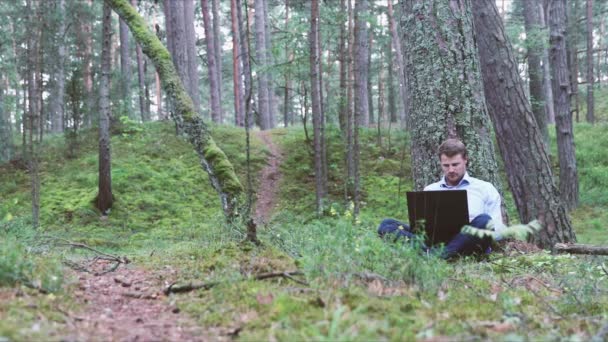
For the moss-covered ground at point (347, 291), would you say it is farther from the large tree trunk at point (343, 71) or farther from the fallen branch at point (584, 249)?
the large tree trunk at point (343, 71)

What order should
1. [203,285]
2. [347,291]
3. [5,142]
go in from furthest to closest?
[5,142]
[203,285]
[347,291]

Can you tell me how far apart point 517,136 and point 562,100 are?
512cm

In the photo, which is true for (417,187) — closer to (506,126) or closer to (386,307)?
(506,126)

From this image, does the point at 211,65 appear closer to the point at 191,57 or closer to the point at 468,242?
the point at 191,57

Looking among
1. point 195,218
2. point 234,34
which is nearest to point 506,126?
point 195,218

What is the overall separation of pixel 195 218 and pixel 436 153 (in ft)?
23.3

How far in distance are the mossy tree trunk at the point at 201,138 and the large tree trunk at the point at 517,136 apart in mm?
4090

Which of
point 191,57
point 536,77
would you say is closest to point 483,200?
point 536,77

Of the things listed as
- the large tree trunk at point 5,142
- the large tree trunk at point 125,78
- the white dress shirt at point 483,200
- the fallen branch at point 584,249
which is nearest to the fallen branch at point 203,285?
the white dress shirt at point 483,200

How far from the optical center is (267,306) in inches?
99.3

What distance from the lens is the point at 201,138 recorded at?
5527 mm

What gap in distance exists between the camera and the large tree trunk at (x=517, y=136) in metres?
6.45

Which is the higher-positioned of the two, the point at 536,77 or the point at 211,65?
the point at 211,65

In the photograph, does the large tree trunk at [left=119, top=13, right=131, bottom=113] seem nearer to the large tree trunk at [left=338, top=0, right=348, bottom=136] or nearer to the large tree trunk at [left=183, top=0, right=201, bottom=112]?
the large tree trunk at [left=183, top=0, right=201, bottom=112]
